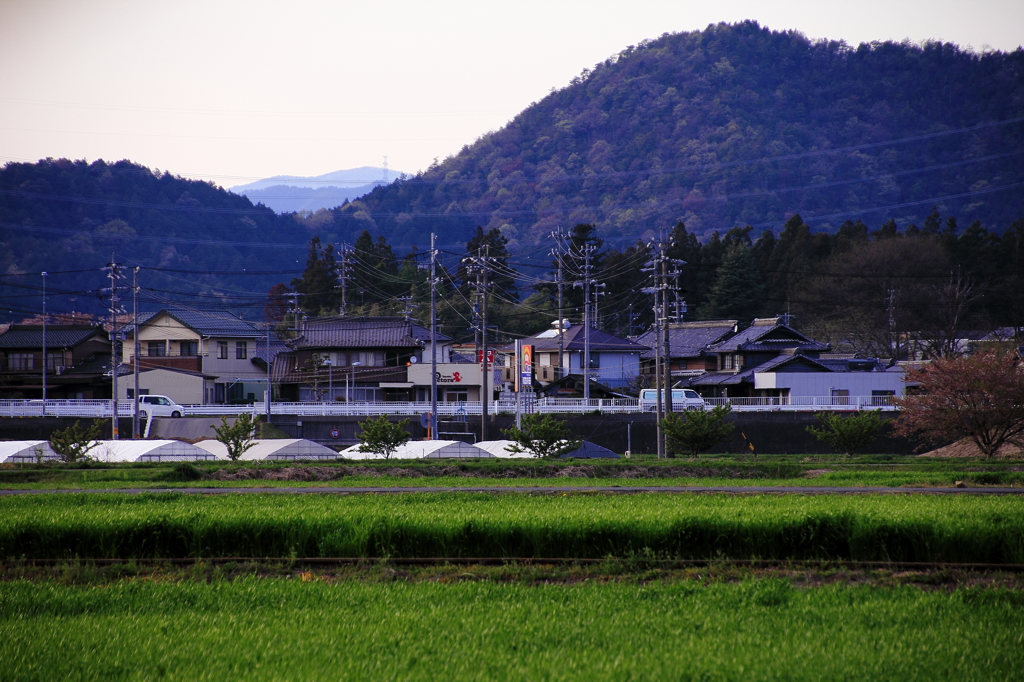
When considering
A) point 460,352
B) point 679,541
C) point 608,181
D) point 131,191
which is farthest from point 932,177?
point 679,541

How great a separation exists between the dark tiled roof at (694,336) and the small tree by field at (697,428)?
28.1 m

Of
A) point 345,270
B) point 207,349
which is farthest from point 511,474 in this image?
point 345,270

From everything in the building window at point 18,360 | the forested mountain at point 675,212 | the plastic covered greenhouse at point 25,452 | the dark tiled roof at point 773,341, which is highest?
the forested mountain at point 675,212

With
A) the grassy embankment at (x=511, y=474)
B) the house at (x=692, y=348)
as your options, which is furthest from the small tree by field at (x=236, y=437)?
the house at (x=692, y=348)

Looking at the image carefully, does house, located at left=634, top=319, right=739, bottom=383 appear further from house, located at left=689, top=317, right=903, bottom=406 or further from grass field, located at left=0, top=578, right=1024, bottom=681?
grass field, located at left=0, top=578, right=1024, bottom=681

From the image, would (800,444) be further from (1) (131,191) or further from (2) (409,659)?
(1) (131,191)

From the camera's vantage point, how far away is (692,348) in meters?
59.9

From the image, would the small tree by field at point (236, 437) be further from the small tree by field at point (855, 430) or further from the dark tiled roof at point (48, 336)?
the dark tiled roof at point (48, 336)

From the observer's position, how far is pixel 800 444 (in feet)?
136

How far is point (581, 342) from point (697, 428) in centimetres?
2765

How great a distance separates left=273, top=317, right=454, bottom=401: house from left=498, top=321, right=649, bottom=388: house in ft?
23.2

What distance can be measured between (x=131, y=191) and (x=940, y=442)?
91.2 metres

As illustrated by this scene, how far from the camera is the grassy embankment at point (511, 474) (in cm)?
2073

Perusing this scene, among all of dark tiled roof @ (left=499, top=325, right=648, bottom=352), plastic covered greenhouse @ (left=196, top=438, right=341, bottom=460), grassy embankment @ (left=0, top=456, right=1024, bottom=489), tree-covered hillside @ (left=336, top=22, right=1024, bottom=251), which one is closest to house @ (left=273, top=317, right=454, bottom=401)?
dark tiled roof @ (left=499, top=325, right=648, bottom=352)
